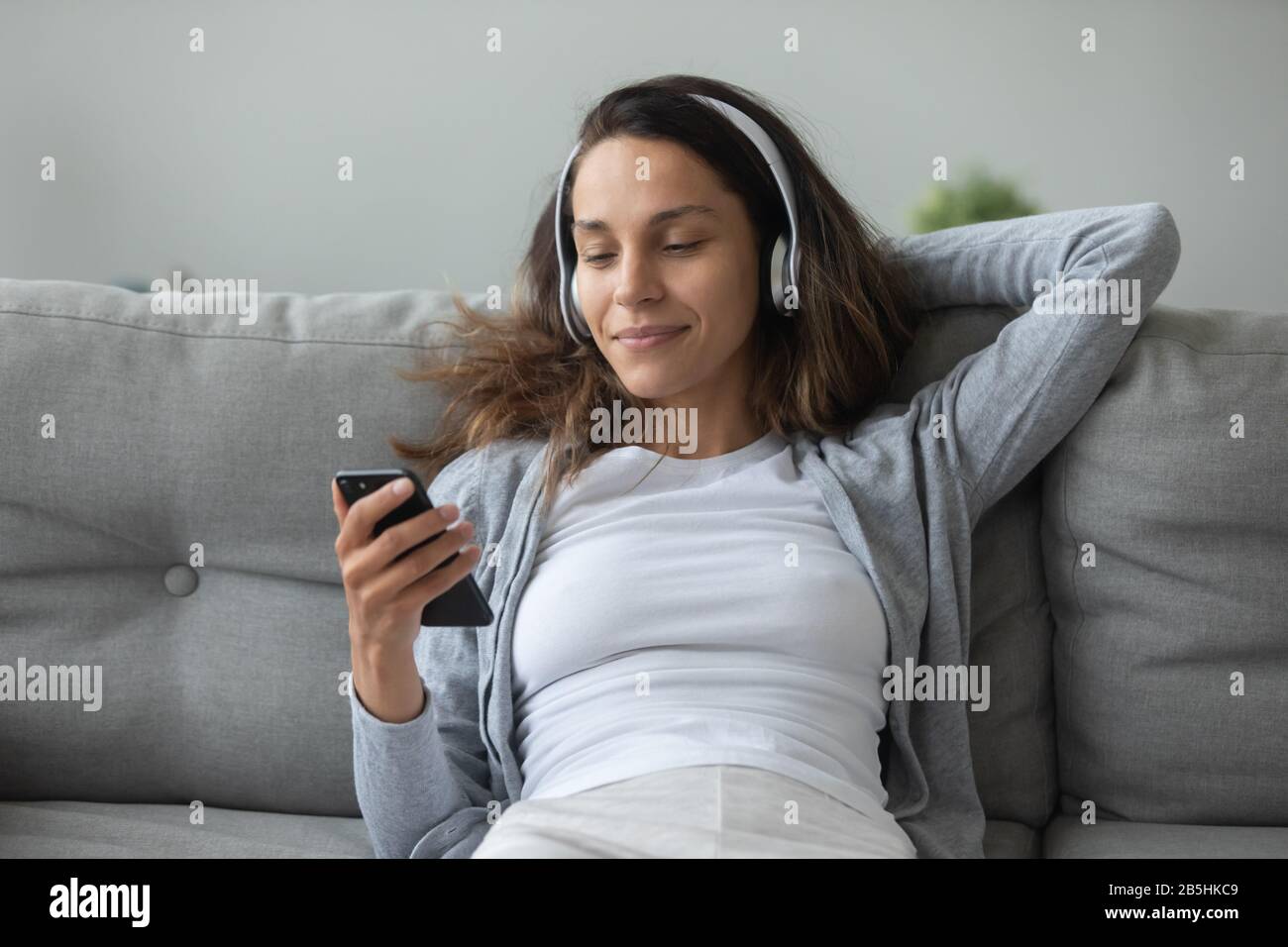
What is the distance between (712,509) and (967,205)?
1.67 m

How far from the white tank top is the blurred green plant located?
1.60 metres

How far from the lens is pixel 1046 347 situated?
1.19 m

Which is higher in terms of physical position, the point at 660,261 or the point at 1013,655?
the point at 660,261

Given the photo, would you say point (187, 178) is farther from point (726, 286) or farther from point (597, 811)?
point (597, 811)

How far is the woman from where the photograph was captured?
1.02 metres

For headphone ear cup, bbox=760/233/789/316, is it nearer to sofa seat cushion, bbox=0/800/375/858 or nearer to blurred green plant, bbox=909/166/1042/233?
sofa seat cushion, bbox=0/800/375/858

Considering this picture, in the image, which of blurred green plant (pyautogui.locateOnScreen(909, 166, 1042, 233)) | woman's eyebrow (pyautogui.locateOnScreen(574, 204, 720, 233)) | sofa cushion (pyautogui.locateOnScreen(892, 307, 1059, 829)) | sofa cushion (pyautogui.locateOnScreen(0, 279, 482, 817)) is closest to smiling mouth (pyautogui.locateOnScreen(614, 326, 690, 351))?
woman's eyebrow (pyautogui.locateOnScreen(574, 204, 720, 233))

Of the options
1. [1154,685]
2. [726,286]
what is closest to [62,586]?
[726,286]

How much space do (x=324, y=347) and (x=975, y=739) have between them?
2.71ft

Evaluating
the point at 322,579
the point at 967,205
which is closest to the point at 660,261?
the point at 322,579

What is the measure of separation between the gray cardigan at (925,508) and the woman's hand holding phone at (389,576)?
0.52 feet

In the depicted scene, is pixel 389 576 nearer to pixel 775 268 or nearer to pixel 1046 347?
pixel 775 268
